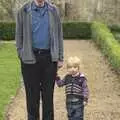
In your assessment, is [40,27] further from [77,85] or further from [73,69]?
[77,85]

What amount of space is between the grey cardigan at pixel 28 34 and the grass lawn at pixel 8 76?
71.1 inches

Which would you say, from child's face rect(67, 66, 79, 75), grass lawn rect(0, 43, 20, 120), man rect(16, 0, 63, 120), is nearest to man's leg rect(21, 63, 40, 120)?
man rect(16, 0, 63, 120)

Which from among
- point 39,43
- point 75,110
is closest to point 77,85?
point 75,110

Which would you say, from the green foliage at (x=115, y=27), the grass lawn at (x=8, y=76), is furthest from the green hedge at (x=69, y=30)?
the grass lawn at (x=8, y=76)

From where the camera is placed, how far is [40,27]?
641 centimetres

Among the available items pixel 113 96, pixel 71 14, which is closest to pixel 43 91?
pixel 113 96

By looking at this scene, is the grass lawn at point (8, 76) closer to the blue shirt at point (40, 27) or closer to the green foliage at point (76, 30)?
the blue shirt at point (40, 27)

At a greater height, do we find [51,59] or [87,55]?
[51,59]

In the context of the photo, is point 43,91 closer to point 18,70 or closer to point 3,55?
point 18,70

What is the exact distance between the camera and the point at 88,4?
29484mm

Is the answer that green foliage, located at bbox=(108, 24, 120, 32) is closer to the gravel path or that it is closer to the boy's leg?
the gravel path

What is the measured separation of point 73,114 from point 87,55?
10.6m

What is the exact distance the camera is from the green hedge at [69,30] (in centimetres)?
2378

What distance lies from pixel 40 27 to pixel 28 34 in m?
0.16
